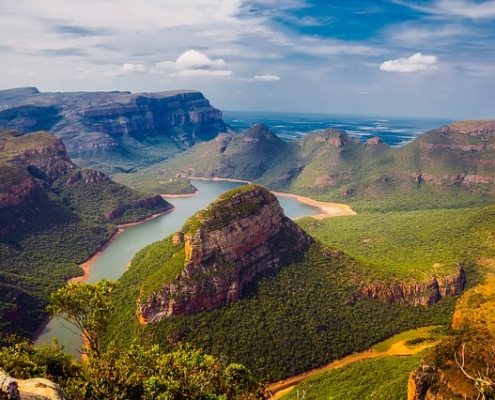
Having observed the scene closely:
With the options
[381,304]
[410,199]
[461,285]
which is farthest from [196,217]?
[410,199]

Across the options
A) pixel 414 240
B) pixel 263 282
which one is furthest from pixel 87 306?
pixel 414 240

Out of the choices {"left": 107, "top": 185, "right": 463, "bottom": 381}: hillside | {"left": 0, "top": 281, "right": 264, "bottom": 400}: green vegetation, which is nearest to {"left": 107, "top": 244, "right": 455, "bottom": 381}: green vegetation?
{"left": 107, "top": 185, "right": 463, "bottom": 381}: hillside

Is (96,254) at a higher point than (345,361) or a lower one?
higher

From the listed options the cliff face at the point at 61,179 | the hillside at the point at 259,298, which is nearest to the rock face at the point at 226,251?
the hillside at the point at 259,298

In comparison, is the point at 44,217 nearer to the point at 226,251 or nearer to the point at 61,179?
the point at 61,179

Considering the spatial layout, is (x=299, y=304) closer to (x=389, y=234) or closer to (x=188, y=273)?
(x=188, y=273)

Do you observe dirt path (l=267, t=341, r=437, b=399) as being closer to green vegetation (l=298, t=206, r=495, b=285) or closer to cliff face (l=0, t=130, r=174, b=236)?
green vegetation (l=298, t=206, r=495, b=285)
